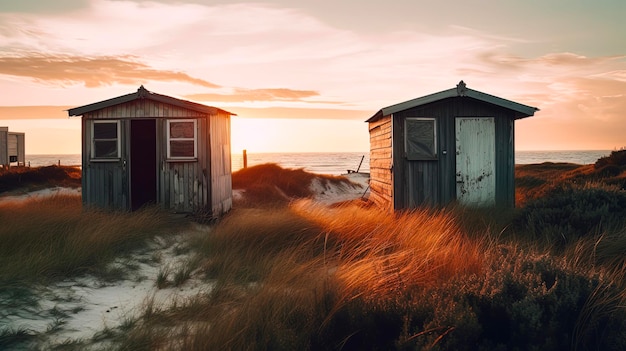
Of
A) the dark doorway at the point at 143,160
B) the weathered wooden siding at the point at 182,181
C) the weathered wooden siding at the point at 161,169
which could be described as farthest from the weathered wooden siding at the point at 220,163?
the dark doorway at the point at 143,160

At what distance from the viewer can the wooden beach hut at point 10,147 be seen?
3061 cm

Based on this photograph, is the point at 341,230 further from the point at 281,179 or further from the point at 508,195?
the point at 281,179

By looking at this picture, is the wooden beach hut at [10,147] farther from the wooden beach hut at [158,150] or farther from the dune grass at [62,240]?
the dune grass at [62,240]

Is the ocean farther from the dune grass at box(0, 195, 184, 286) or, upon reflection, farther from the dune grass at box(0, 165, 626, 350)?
the dune grass at box(0, 165, 626, 350)

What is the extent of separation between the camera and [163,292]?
7.30 meters

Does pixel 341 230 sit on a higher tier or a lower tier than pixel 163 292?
higher

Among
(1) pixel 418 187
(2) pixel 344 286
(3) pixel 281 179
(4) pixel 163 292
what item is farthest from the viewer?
(3) pixel 281 179

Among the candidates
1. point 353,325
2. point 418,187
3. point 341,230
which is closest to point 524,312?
point 353,325

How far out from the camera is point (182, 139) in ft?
45.0

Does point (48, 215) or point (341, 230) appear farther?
point (48, 215)

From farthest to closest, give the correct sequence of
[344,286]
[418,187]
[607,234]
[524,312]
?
[418,187], [607,234], [344,286], [524,312]

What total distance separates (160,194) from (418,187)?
22.4ft

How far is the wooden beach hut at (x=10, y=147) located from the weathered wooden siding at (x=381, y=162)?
2372 centimetres

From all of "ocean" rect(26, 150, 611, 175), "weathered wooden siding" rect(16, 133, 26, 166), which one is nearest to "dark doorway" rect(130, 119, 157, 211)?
"weathered wooden siding" rect(16, 133, 26, 166)
